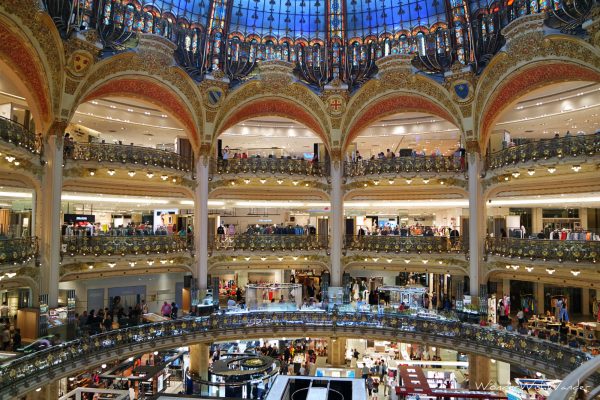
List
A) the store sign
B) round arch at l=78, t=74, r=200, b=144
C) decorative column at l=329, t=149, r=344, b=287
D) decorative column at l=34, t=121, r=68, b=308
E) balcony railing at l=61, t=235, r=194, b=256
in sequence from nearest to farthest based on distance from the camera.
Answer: decorative column at l=34, t=121, r=68, b=308, balcony railing at l=61, t=235, r=194, b=256, round arch at l=78, t=74, r=200, b=144, the store sign, decorative column at l=329, t=149, r=344, b=287

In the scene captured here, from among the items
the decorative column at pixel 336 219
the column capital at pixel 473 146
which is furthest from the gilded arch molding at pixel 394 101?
the decorative column at pixel 336 219

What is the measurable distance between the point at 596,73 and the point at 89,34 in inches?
906

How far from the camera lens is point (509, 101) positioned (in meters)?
24.4

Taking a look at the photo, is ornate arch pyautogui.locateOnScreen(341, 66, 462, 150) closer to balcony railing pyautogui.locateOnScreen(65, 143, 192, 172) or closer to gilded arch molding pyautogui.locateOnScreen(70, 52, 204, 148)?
gilded arch molding pyautogui.locateOnScreen(70, 52, 204, 148)

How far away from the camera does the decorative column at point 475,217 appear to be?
83.3ft

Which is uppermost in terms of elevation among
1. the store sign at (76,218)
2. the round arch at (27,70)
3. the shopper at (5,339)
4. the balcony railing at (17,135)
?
the round arch at (27,70)

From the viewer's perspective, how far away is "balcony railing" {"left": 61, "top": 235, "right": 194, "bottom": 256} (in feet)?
72.1

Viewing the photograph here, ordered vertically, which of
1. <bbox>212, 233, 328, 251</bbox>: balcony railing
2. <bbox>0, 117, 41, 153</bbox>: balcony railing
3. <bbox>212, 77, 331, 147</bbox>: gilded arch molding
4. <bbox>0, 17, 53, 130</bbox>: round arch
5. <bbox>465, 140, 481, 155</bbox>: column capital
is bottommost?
<bbox>212, 233, 328, 251</bbox>: balcony railing

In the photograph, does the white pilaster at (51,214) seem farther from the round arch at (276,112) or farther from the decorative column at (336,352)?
the decorative column at (336,352)

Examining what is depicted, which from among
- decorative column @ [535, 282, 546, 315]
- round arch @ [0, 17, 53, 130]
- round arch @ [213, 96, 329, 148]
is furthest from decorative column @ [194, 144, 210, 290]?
decorative column @ [535, 282, 546, 315]

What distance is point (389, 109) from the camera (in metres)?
28.7

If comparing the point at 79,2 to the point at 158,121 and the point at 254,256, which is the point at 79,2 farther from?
the point at 254,256

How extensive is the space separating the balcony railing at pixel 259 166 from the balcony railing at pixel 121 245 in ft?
16.2

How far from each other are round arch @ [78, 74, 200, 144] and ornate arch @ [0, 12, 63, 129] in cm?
191
